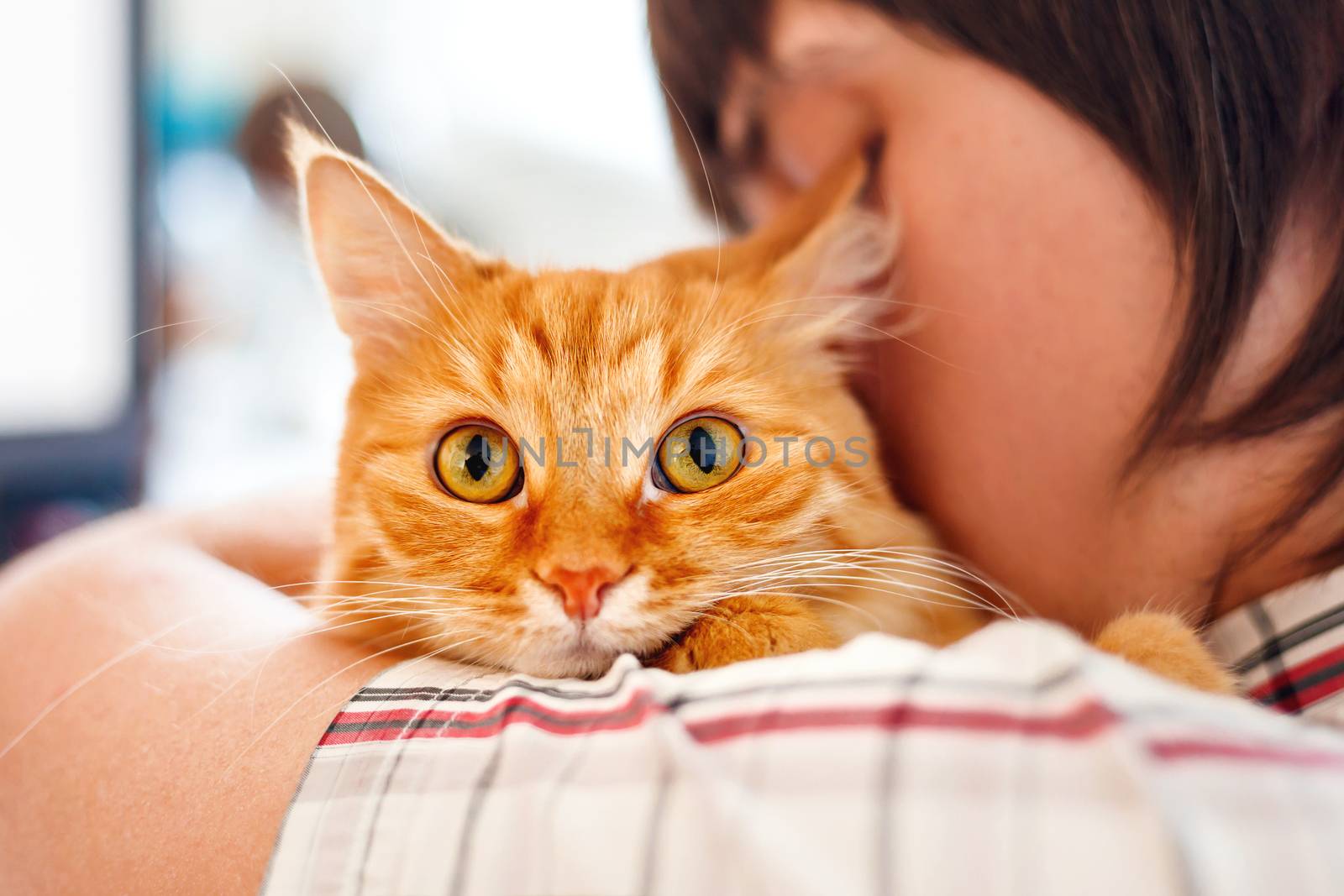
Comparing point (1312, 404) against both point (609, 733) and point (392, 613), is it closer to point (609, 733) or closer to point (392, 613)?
point (609, 733)

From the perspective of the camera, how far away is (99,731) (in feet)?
3.10

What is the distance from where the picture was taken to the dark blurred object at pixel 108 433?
8.21ft

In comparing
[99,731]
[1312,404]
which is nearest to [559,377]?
[99,731]

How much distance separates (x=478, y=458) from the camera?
43.0 inches

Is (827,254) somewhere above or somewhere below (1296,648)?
above

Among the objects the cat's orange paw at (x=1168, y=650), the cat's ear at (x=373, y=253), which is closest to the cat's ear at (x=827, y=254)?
the cat's ear at (x=373, y=253)

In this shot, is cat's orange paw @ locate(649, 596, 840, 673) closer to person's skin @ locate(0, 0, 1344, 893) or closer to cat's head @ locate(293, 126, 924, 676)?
cat's head @ locate(293, 126, 924, 676)

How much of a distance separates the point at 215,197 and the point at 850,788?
3.35 meters

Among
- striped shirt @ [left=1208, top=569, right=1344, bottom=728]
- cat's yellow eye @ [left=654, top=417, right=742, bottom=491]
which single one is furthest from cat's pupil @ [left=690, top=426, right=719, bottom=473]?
striped shirt @ [left=1208, top=569, right=1344, bottom=728]

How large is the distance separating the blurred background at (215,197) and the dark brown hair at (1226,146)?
1137 mm

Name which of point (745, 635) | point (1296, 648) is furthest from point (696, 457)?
point (1296, 648)

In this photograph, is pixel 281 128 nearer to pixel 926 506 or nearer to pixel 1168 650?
pixel 926 506

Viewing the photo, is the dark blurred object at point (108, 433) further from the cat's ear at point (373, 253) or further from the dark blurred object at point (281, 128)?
the cat's ear at point (373, 253)

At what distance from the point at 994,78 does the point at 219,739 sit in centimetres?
122
